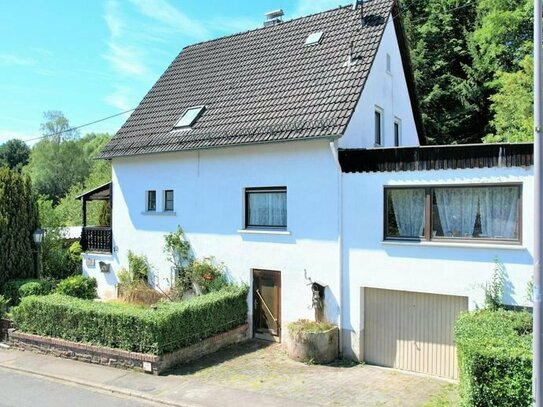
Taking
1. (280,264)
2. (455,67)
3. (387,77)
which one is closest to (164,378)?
(280,264)

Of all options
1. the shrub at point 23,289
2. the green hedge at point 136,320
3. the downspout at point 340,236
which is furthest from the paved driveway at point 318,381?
the shrub at point 23,289

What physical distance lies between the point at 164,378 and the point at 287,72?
9294 mm

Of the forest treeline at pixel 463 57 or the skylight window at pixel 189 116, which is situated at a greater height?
the forest treeline at pixel 463 57

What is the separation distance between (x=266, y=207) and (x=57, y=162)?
52253 mm

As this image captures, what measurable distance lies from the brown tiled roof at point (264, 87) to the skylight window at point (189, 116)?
0.19m

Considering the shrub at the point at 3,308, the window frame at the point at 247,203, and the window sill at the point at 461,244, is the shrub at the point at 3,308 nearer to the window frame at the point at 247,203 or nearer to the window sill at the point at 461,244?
the window frame at the point at 247,203

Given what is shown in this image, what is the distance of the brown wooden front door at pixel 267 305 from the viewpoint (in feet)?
44.5

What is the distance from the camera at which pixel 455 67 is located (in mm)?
28234

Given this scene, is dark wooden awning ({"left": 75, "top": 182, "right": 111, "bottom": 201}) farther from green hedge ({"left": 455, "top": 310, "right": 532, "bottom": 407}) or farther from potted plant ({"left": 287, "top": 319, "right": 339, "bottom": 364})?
green hedge ({"left": 455, "top": 310, "right": 532, "bottom": 407})

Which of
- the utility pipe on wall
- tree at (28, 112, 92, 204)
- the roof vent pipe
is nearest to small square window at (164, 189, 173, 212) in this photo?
the roof vent pipe

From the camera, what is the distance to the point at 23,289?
613 inches

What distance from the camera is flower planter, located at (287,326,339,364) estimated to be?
11.8 meters

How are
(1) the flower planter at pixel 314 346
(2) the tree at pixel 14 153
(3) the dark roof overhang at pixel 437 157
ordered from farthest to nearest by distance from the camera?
(2) the tree at pixel 14 153 → (1) the flower planter at pixel 314 346 → (3) the dark roof overhang at pixel 437 157

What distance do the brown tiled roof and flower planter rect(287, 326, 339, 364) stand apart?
4762mm
